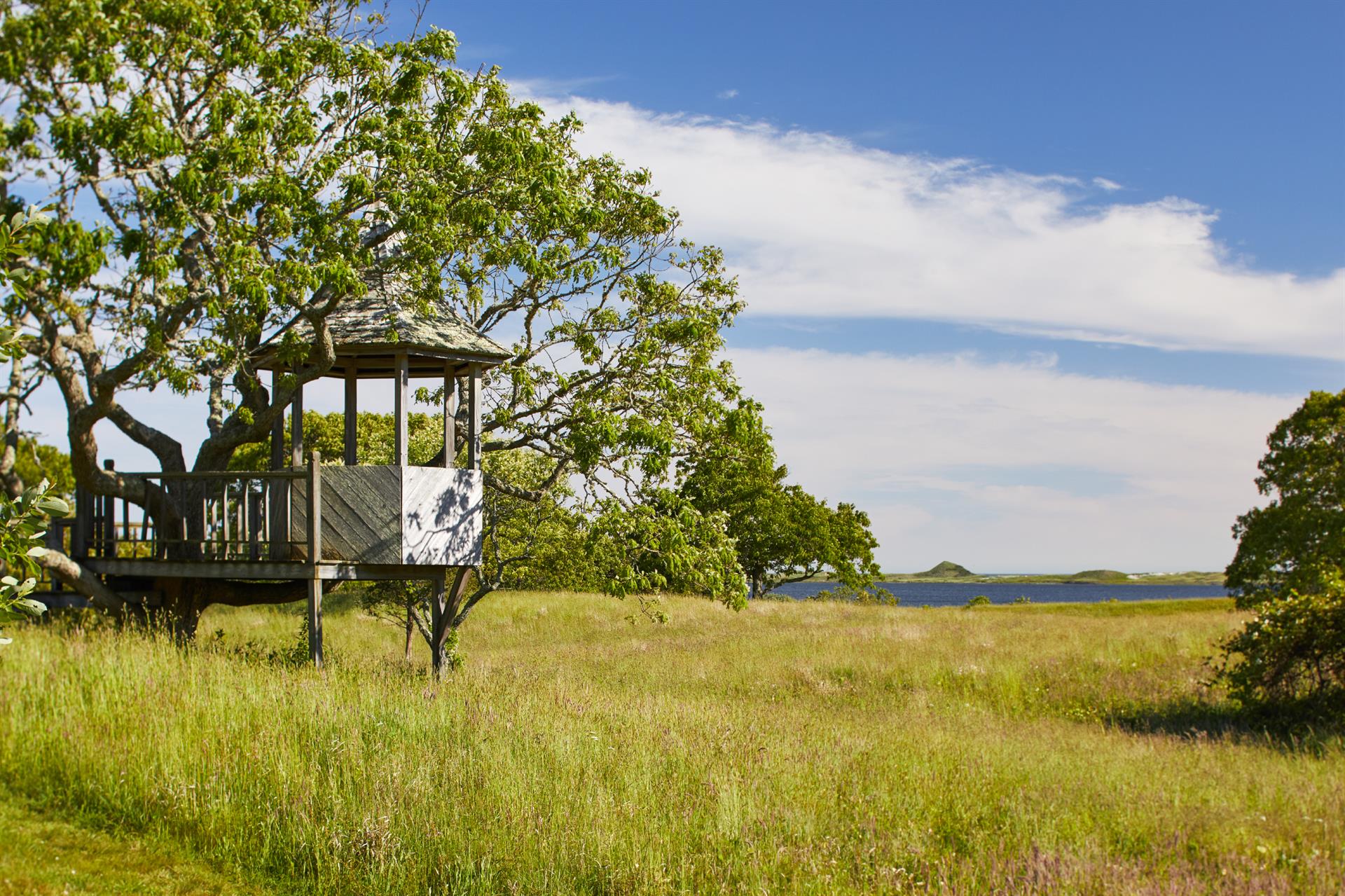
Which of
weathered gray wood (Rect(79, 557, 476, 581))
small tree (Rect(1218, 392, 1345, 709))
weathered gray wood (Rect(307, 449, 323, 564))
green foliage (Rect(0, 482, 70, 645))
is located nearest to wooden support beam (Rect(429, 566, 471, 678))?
weathered gray wood (Rect(79, 557, 476, 581))

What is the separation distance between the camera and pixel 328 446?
44469 millimetres

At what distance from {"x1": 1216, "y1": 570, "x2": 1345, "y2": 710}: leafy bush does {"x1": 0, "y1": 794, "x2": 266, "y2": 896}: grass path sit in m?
15.3

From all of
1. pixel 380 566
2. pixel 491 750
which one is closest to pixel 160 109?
pixel 380 566

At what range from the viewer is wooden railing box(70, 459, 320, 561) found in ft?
50.0

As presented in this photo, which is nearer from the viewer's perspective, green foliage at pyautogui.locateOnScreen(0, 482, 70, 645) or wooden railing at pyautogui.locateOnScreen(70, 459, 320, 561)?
green foliage at pyautogui.locateOnScreen(0, 482, 70, 645)

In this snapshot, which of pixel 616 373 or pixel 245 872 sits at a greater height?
pixel 616 373

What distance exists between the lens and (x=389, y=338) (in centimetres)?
1477

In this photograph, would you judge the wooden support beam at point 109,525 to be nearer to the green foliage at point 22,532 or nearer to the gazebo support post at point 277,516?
the gazebo support post at point 277,516

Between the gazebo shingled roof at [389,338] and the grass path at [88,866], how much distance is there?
26.1 ft

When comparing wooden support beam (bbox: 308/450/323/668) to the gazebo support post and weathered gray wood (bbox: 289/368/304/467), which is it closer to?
the gazebo support post

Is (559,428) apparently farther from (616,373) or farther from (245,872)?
(245,872)

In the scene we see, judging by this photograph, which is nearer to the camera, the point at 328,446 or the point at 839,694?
the point at 839,694

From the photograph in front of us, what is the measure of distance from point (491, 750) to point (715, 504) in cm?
4163

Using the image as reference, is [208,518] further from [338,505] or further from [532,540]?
[532,540]
